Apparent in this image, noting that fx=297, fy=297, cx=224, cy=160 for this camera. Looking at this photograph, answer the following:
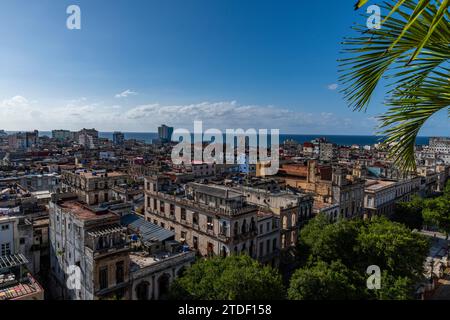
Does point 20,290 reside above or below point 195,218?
below

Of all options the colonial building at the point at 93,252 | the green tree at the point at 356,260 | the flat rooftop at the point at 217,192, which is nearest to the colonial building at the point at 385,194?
the green tree at the point at 356,260

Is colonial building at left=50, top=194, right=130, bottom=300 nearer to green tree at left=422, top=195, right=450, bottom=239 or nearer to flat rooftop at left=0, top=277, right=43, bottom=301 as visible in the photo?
flat rooftop at left=0, top=277, right=43, bottom=301

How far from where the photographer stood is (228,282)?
20703 mm

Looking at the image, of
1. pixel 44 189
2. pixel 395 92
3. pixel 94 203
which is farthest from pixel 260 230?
pixel 44 189

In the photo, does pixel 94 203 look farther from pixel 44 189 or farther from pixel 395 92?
pixel 395 92

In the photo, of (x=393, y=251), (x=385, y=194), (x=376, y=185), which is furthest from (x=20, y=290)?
(x=376, y=185)

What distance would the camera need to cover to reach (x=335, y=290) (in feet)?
73.5

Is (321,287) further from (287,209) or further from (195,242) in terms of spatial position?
(287,209)

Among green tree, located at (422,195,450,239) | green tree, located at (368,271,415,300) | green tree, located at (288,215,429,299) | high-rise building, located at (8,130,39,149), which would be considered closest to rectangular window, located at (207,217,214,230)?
green tree, located at (288,215,429,299)

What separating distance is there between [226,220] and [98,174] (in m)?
31.5

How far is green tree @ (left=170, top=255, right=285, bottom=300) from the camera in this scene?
67.4ft

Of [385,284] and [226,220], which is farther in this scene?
[226,220]

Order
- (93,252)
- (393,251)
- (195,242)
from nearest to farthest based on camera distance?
(93,252) → (393,251) → (195,242)

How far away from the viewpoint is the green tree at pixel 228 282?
2053 centimetres
